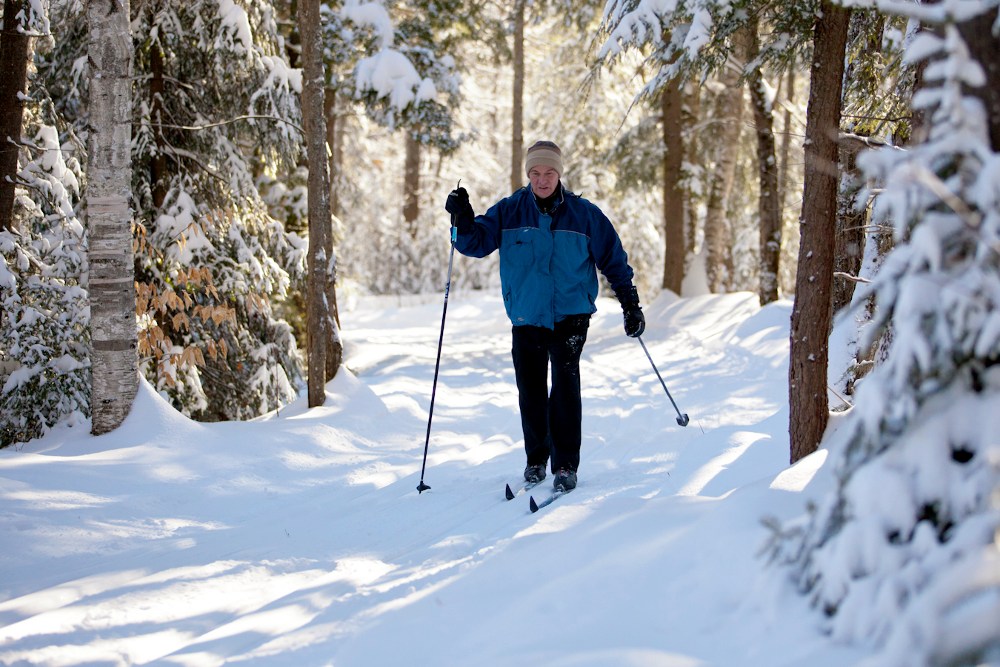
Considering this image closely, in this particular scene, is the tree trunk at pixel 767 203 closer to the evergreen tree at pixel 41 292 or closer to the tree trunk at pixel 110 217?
the evergreen tree at pixel 41 292

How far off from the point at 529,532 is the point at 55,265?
6505mm

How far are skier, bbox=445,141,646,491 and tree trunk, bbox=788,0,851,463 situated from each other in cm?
113

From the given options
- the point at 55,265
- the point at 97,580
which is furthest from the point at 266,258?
the point at 97,580

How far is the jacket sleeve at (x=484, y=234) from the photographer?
4.80 m

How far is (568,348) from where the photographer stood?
476 centimetres

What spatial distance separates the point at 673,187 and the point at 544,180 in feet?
37.6

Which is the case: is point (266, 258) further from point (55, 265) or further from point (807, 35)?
point (807, 35)

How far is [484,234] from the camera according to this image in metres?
4.83

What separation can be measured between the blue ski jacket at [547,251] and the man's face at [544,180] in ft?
0.25

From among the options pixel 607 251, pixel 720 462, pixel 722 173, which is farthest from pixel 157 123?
pixel 722 173

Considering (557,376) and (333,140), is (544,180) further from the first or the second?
(333,140)

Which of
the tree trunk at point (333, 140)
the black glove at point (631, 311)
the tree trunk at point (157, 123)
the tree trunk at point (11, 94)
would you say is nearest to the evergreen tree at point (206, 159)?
the tree trunk at point (157, 123)

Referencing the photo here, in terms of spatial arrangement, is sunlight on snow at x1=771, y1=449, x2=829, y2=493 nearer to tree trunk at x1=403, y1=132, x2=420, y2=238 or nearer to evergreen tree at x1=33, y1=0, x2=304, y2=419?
evergreen tree at x1=33, y1=0, x2=304, y2=419

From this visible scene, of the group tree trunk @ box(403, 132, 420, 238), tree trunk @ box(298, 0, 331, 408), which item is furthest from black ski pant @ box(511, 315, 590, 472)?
tree trunk @ box(403, 132, 420, 238)
